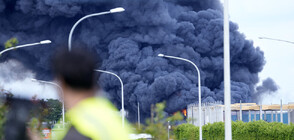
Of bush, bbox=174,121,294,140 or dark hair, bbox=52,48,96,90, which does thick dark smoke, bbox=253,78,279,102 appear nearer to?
bush, bbox=174,121,294,140

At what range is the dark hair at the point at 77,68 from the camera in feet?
8.87

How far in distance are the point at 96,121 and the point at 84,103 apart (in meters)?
0.14

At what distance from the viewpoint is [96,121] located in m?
2.54

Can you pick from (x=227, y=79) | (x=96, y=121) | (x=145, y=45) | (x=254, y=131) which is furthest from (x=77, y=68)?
(x=145, y=45)

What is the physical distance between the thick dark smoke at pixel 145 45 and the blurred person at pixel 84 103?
202 feet

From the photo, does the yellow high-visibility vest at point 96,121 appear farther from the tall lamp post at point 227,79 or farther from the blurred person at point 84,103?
the tall lamp post at point 227,79

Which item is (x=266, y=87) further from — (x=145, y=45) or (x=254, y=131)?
(x=254, y=131)

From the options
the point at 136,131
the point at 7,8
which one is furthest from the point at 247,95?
the point at 136,131

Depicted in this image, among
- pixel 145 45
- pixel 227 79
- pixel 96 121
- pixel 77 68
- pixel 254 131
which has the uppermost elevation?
pixel 145 45

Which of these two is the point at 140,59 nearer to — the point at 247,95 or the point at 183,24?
the point at 183,24

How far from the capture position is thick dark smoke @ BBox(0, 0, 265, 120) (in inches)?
2625

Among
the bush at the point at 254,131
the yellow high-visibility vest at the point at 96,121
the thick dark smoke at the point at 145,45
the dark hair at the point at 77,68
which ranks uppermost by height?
the thick dark smoke at the point at 145,45

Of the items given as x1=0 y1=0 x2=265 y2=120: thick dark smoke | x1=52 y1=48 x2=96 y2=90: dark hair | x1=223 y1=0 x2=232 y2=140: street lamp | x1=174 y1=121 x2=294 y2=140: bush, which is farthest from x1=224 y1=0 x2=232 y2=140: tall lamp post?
x1=0 y1=0 x2=265 y2=120: thick dark smoke

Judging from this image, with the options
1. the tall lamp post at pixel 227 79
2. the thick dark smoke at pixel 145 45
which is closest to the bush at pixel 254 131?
the tall lamp post at pixel 227 79
